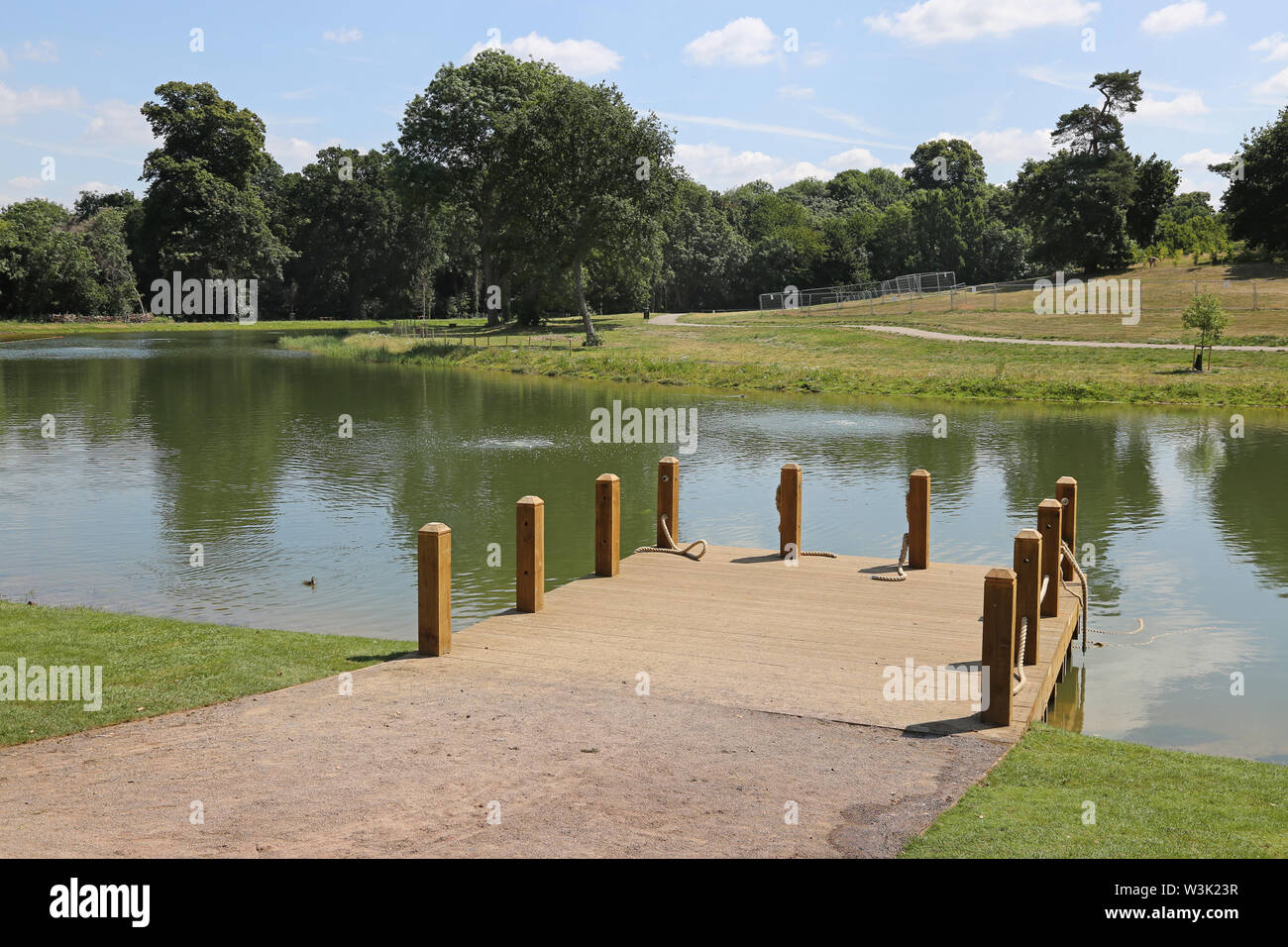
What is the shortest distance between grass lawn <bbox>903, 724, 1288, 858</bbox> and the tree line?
53.0 meters

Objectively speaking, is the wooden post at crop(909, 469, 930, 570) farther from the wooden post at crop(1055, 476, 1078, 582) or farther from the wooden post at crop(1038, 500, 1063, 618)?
the wooden post at crop(1038, 500, 1063, 618)

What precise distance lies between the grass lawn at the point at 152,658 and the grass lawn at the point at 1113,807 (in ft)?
17.6

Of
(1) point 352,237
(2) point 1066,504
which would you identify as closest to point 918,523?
(2) point 1066,504

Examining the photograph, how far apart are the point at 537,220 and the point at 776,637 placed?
54378 millimetres

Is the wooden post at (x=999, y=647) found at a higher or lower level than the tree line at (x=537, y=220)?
lower

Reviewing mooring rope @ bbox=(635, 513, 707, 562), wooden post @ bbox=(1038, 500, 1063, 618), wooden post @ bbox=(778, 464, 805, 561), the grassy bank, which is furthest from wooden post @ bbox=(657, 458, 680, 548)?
the grassy bank

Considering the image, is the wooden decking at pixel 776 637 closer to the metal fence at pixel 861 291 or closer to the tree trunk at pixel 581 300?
the tree trunk at pixel 581 300

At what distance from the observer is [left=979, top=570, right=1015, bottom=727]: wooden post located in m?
8.39

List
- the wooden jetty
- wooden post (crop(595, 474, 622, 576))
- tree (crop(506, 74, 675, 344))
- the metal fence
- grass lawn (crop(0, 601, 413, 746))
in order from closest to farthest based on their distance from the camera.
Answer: grass lawn (crop(0, 601, 413, 746)) → the wooden jetty → wooden post (crop(595, 474, 622, 576)) → tree (crop(506, 74, 675, 344)) → the metal fence

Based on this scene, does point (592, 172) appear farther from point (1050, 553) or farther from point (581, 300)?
point (1050, 553)

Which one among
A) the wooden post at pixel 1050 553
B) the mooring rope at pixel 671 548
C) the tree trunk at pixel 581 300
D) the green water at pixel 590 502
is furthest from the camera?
the tree trunk at pixel 581 300

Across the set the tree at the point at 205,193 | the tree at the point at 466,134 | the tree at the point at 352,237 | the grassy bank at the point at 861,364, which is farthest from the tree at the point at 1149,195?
the tree at the point at 205,193

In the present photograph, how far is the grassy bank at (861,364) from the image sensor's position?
1623 inches

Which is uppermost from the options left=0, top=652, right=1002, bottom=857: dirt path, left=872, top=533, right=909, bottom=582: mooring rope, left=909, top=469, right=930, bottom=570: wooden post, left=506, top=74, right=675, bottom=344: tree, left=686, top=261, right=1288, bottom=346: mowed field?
left=506, top=74, right=675, bottom=344: tree
